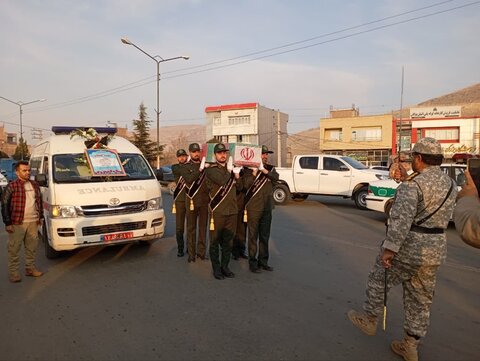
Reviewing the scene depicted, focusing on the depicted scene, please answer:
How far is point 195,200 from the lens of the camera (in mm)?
6383

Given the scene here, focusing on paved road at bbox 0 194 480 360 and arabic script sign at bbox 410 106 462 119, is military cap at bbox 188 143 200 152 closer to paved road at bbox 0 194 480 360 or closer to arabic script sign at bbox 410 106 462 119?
paved road at bbox 0 194 480 360

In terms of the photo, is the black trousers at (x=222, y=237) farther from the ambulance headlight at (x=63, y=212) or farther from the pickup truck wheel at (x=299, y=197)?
the pickup truck wheel at (x=299, y=197)

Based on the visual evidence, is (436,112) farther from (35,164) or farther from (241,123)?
(35,164)

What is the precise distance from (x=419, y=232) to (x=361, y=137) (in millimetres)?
43956

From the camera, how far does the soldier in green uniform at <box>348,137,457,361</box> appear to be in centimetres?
311

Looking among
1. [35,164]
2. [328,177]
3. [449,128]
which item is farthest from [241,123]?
[35,164]

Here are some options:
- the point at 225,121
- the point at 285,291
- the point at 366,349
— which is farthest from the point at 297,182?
the point at 225,121

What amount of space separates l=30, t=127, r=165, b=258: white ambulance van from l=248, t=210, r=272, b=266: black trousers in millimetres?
1743

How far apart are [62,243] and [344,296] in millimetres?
4205

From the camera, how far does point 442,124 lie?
40000 millimetres

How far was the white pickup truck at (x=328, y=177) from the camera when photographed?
1312 centimetres

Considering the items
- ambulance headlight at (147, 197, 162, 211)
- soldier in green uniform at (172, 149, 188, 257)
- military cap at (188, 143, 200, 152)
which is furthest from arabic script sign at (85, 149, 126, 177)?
military cap at (188, 143, 200, 152)

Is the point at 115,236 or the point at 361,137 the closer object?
the point at 115,236

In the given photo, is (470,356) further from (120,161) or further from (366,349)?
(120,161)
